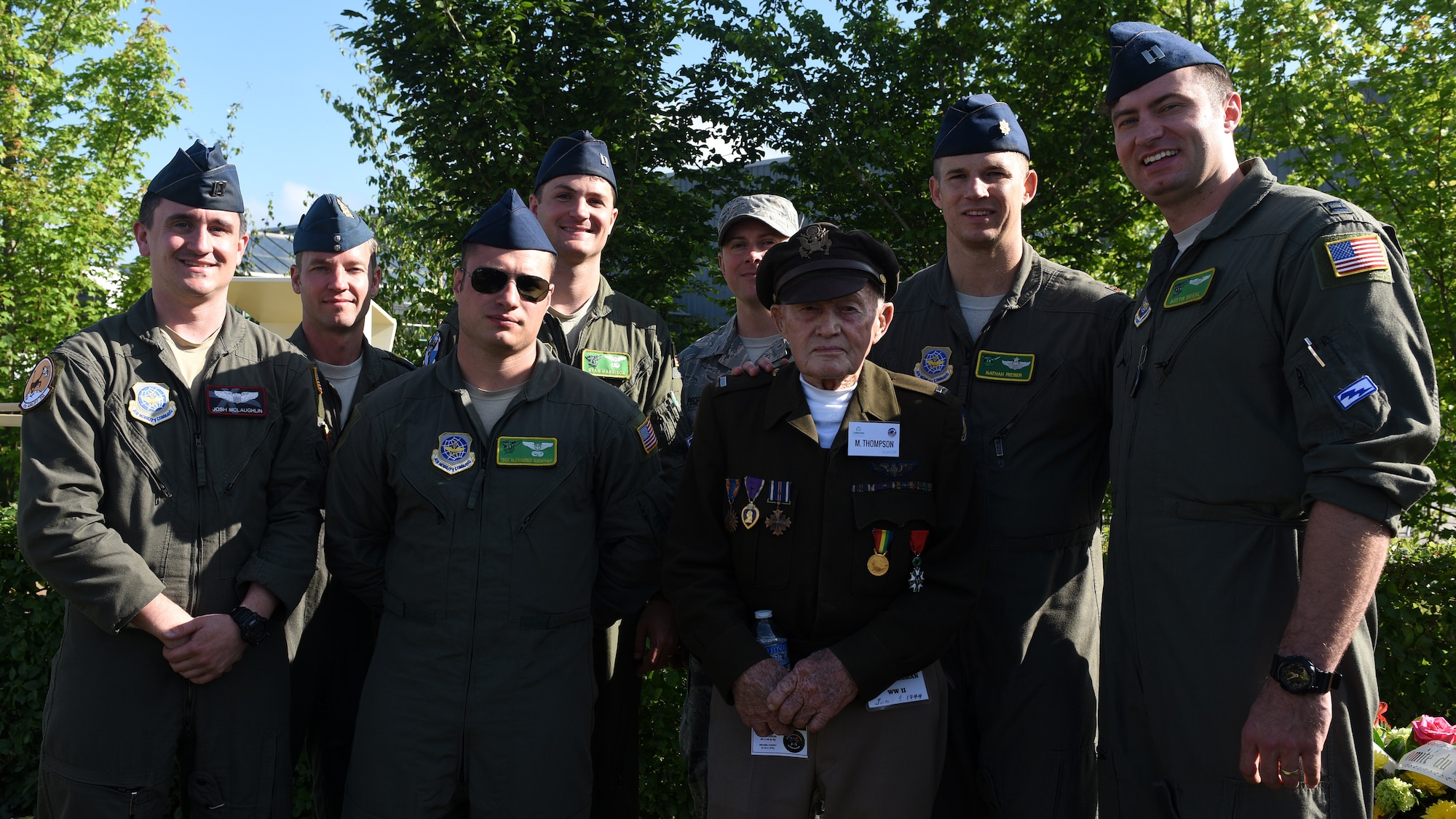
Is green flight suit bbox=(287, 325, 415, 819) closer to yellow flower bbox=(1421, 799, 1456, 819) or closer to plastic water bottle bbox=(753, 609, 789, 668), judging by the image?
plastic water bottle bbox=(753, 609, 789, 668)

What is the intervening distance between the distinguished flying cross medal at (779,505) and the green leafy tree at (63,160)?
445 inches

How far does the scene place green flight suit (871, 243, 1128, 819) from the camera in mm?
3145

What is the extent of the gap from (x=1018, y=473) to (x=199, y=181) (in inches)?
119

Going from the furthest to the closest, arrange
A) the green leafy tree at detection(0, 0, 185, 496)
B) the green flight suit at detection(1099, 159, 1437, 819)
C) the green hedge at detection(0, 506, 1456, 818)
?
the green leafy tree at detection(0, 0, 185, 496)
the green hedge at detection(0, 506, 1456, 818)
the green flight suit at detection(1099, 159, 1437, 819)

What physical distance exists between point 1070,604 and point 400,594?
2246 mm

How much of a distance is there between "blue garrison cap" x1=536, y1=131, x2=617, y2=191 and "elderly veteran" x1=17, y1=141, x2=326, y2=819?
1405mm

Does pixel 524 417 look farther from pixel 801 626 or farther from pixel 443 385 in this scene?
pixel 801 626

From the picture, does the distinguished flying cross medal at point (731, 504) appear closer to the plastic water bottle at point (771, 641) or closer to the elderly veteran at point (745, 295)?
the plastic water bottle at point (771, 641)

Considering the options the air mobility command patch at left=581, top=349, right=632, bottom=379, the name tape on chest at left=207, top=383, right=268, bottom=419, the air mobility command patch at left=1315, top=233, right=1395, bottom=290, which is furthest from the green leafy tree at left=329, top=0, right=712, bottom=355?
the air mobility command patch at left=1315, top=233, right=1395, bottom=290

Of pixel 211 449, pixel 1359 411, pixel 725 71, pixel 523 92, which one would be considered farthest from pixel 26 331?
pixel 1359 411

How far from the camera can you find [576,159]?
4.34 meters

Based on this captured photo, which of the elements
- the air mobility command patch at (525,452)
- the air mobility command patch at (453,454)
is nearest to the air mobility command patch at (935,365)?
the air mobility command patch at (525,452)

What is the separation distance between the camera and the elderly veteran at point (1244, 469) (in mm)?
2285

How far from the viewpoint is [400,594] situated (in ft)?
10.1
